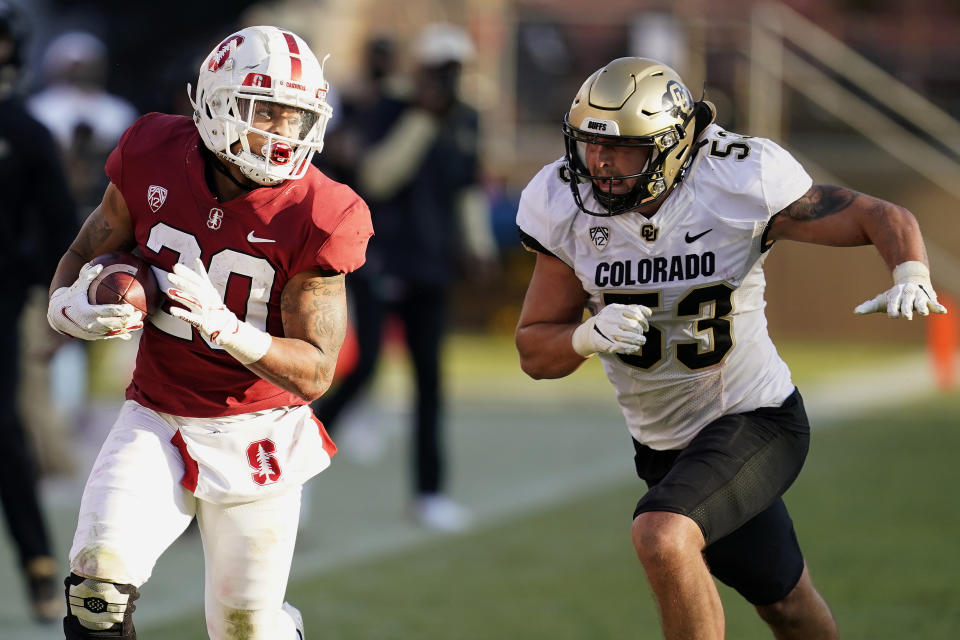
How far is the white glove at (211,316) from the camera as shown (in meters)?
3.47

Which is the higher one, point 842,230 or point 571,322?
point 842,230

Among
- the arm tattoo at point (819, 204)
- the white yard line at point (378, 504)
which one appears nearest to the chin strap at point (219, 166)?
the arm tattoo at point (819, 204)

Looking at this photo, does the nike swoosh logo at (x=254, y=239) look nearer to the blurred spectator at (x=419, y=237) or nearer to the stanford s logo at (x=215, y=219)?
the stanford s logo at (x=215, y=219)

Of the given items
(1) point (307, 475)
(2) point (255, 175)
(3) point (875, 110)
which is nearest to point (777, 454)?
(1) point (307, 475)

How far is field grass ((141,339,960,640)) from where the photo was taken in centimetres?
529

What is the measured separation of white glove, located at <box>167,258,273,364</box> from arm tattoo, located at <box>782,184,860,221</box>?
4.97 ft

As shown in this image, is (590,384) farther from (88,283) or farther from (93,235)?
(88,283)

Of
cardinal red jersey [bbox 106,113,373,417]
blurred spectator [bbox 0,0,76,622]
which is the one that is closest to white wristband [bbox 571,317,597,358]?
cardinal red jersey [bbox 106,113,373,417]

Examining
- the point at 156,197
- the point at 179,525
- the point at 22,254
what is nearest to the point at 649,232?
the point at 156,197

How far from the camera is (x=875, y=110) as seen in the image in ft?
52.9

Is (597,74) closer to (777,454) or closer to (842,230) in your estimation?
(842,230)

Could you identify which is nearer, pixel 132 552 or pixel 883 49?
pixel 132 552

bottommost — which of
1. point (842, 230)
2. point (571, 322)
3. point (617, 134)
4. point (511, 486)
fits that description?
point (511, 486)

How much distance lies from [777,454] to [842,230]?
2.13 ft
